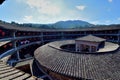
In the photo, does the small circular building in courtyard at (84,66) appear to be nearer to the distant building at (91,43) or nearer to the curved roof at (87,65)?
the curved roof at (87,65)

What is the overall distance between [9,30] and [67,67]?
60.4 feet

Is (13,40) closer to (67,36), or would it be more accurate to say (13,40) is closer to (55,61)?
(55,61)

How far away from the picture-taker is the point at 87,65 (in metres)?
17.3

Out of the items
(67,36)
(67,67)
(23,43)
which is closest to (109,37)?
(67,36)

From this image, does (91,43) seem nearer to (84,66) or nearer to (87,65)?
(87,65)

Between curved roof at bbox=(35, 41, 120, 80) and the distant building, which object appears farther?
the distant building

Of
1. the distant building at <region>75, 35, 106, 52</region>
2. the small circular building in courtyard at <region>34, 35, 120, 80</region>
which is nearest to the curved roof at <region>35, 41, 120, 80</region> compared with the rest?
the small circular building in courtyard at <region>34, 35, 120, 80</region>

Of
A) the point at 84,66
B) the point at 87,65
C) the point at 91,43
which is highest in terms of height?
the point at 91,43

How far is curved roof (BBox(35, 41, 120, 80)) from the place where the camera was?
15.5 meters

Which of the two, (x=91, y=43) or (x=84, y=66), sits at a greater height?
(x=91, y=43)

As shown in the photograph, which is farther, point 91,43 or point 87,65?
point 91,43

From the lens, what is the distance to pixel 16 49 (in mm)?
30453

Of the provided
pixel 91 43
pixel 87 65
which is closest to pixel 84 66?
pixel 87 65

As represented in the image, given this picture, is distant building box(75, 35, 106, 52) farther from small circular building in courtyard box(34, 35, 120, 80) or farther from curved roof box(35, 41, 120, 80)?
curved roof box(35, 41, 120, 80)
